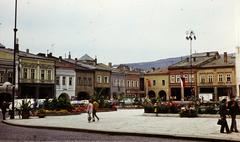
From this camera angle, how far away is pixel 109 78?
86.2 meters

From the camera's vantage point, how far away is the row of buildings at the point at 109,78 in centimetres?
6494

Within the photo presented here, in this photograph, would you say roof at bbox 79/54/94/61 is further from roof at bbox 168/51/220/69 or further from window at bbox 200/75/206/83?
window at bbox 200/75/206/83

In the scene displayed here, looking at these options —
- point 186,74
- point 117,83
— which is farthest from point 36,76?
point 186,74

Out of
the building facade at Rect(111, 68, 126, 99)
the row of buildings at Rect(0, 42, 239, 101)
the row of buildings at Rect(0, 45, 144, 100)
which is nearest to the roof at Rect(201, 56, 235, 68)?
the row of buildings at Rect(0, 42, 239, 101)

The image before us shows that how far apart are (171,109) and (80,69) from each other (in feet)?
151

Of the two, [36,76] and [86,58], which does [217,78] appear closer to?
[86,58]

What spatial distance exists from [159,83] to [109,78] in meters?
11.4

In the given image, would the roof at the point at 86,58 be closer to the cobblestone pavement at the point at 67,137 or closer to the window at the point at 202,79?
the window at the point at 202,79

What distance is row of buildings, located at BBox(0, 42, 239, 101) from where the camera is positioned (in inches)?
2557

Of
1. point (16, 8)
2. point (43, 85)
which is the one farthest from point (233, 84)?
point (16, 8)

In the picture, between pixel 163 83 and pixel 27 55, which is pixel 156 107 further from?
pixel 163 83

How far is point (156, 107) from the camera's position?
108 feet

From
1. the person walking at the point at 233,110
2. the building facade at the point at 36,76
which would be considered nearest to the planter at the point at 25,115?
the person walking at the point at 233,110

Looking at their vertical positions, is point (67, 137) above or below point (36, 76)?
below
